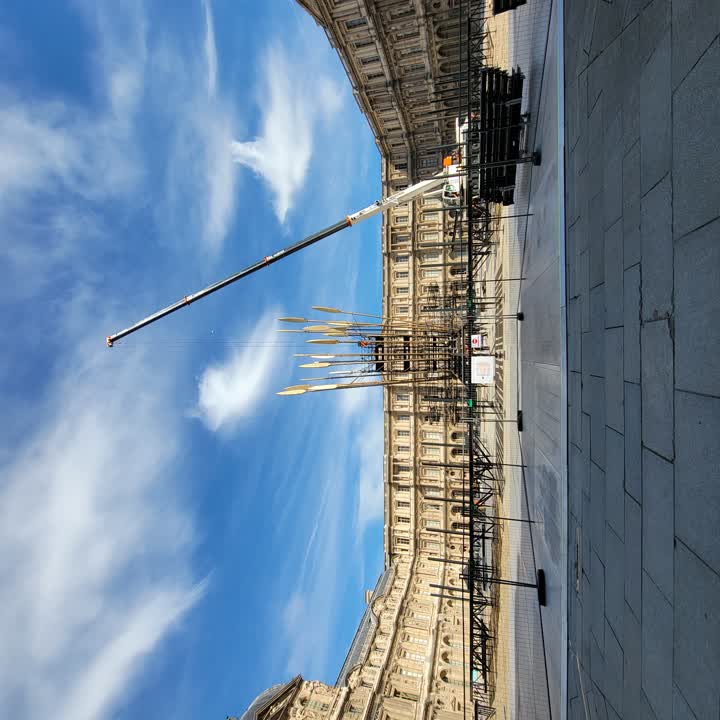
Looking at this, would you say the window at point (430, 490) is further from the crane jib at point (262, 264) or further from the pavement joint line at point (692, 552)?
the pavement joint line at point (692, 552)

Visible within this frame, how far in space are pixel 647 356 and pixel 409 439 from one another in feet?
104

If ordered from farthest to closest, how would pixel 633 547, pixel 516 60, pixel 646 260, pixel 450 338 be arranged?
pixel 450 338
pixel 516 60
pixel 633 547
pixel 646 260

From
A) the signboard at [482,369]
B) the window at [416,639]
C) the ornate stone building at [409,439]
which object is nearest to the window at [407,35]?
the ornate stone building at [409,439]

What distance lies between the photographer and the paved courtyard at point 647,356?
3.27 metres

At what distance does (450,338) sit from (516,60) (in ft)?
55.7

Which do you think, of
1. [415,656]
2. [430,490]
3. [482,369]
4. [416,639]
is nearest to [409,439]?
[430,490]

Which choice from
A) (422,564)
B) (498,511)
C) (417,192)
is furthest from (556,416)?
(422,564)

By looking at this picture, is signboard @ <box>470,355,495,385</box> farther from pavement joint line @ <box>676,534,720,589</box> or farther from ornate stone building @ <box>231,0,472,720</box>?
pavement joint line @ <box>676,534,720,589</box>

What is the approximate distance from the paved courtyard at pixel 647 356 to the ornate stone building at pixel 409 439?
16.4m

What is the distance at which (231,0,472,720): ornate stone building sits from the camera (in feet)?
84.5

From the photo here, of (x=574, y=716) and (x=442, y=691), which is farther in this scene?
(x=442, y=691)

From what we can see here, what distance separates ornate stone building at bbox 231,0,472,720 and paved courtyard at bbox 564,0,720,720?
53.9 ft

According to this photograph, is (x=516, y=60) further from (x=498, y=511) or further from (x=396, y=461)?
(x=396, y=461)

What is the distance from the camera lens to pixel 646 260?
445 centimetres
